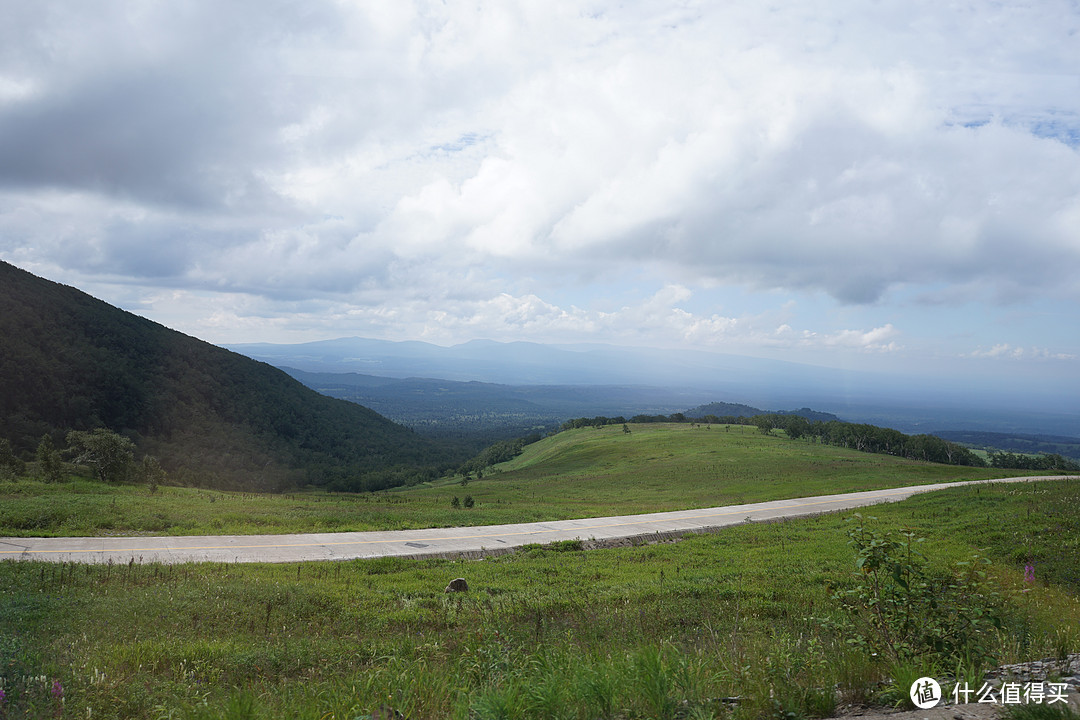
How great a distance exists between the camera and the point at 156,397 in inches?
3607

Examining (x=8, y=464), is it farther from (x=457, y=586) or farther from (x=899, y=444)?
(x=899, y=444)

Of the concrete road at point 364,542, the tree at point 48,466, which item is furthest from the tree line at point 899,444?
the tree at point 48,466

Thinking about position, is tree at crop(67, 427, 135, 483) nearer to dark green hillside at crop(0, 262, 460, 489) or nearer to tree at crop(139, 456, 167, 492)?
tree at crop(139, 456, 167, 492)

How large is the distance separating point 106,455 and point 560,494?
97.6ft

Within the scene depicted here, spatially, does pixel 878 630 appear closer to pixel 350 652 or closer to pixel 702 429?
pixel 350 652

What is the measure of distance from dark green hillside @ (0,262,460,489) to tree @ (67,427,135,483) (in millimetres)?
29916

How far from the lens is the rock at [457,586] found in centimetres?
1111

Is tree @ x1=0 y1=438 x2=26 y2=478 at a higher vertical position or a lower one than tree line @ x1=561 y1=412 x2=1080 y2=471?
higher

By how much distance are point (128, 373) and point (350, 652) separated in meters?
107

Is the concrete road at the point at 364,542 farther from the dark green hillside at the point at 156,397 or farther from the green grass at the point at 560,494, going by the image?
the dark green hillside at the point at 156,397

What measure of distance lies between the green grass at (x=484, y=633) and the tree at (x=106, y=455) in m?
19.9

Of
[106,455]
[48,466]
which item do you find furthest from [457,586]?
[106,455]

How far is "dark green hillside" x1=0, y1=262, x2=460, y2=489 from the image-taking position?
71.9m

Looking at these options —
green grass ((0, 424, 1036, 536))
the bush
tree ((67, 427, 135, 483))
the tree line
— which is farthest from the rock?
the tree line
